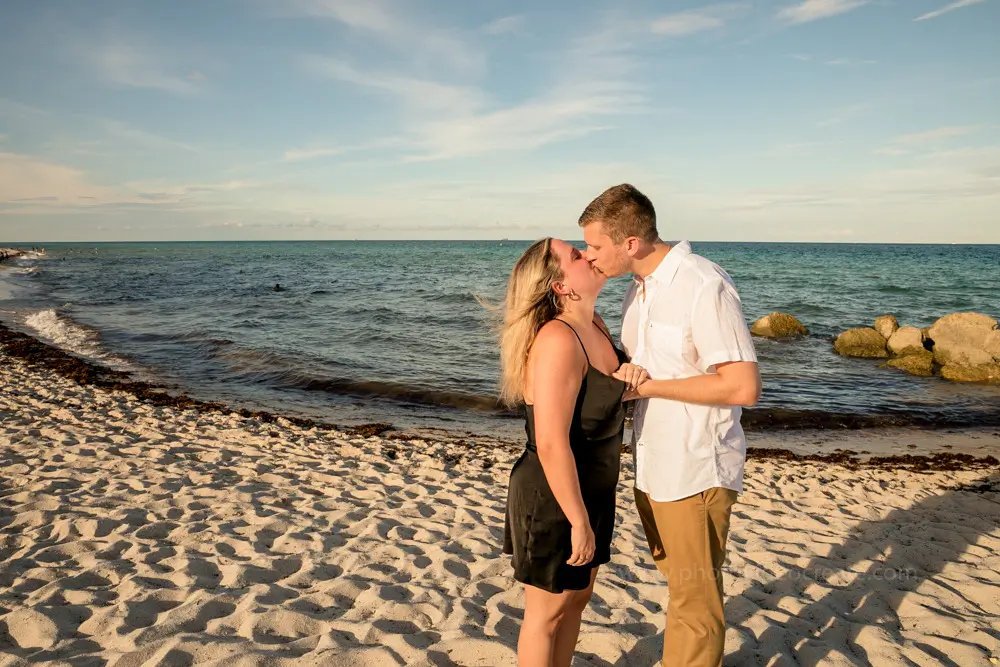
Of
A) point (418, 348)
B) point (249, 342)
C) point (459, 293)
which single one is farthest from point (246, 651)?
point (459, 293)

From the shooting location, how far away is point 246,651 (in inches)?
137

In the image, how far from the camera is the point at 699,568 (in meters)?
2.76

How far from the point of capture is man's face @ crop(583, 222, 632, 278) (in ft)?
9.57

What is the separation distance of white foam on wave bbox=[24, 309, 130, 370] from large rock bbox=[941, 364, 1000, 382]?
19.2 metres

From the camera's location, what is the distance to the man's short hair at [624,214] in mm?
2941

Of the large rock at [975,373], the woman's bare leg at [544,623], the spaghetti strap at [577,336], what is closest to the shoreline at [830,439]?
the large rock at [975,373]

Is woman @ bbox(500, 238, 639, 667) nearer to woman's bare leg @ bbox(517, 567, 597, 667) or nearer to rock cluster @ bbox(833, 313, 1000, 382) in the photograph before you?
woman's bare leg @ bbox(517, 567, 597, 667)

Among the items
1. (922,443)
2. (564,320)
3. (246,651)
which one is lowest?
(922,443)

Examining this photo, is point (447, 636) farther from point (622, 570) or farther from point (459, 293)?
point (459, 293)

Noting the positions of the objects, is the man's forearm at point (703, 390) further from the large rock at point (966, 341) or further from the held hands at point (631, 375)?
the large rock at point (966, 341)

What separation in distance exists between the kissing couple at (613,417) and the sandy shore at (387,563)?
3.84 feet

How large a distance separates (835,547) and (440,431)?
6042mm

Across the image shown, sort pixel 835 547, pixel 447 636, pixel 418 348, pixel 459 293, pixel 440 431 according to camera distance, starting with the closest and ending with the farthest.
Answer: pixel 447 636 < pixel 835 547 < pixel 440 431 < pixel 418 348 < pixel 459 293

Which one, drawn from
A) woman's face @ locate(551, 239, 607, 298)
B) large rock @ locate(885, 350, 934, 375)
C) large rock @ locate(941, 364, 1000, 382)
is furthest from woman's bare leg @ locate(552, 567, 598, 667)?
large rock @ locate(885, 350, 934, 375)
